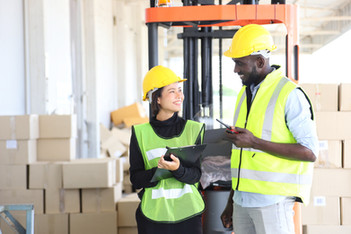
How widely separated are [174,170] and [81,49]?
7001mm

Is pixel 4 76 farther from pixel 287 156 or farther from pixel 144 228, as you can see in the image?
pixel 287 156

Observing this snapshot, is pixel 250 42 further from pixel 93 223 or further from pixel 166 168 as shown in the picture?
pixel 93 223

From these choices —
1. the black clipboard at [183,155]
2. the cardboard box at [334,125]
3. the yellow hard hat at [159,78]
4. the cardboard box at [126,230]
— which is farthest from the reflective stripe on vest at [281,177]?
the cardboard box at [126,230]

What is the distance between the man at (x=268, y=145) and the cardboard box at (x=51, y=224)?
3473mm

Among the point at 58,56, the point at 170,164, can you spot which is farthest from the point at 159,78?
the point at 58,56

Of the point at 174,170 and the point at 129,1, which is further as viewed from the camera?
the point at 129,1

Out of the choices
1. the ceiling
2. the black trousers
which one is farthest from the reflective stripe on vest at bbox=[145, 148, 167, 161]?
the ceiling

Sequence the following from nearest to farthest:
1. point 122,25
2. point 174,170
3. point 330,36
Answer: point 174,170 < point 122,25 < point 330,36

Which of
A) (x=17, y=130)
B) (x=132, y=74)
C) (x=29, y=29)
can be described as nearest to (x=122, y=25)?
(x=132, y=74)

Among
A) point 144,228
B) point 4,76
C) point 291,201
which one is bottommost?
point 144,228

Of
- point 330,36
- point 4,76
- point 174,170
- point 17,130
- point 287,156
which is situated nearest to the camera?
point 287,156

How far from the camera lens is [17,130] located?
5367 mm

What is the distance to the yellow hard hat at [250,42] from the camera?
2.47 meters

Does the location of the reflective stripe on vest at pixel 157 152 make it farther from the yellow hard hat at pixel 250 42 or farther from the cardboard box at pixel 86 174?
the cardboard box at pixel 86 174
